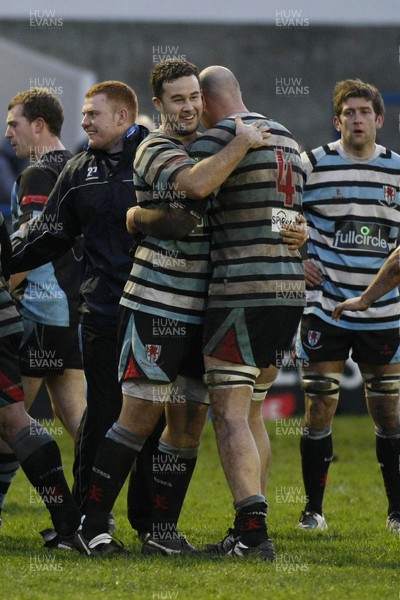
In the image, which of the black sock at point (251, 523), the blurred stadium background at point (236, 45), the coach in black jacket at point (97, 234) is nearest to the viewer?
the black sock at point (251, 523)

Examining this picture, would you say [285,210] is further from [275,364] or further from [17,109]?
[17,109]

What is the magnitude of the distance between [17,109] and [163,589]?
11.4 feet

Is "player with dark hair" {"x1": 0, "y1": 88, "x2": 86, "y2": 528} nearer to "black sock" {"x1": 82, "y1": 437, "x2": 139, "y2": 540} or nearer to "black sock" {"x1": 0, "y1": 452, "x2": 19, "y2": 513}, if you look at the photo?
"black sock" {"x1": 0, "y1": 452, "x2": 19, "y2": 513}

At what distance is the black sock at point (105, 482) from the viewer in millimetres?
5871

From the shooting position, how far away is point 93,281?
6.54 meters

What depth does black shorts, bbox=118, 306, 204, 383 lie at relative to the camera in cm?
581

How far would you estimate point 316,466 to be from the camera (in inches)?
295

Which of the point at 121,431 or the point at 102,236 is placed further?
the point at 102,236

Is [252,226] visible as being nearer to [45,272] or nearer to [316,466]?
[45,272]

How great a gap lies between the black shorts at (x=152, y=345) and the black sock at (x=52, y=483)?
2.06 feet

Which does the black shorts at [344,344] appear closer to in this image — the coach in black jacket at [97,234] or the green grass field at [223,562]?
the green grass field at [223,562]

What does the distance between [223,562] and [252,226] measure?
5.14ft

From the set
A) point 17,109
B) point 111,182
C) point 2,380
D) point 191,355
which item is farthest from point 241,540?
point 17,109

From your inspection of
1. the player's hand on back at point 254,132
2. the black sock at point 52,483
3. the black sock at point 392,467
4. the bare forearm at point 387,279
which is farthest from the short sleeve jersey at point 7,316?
the black sock at point 392,467
